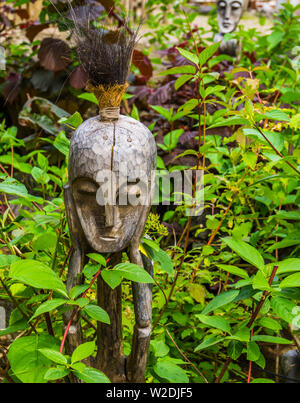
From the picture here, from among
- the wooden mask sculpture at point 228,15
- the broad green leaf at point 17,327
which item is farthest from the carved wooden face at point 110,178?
the wooden mask sculpture at point 228,15

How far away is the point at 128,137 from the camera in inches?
46.9

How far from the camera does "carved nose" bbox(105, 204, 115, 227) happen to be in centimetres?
120

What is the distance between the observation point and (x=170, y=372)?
140 centimetres

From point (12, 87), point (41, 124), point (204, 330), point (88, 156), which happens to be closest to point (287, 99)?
point (204, 330)

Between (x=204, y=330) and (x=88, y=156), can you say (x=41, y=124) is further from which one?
(x=88, y=156)

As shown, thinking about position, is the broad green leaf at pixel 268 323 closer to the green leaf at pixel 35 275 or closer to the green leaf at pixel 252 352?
the green leaf at pixel 252 352

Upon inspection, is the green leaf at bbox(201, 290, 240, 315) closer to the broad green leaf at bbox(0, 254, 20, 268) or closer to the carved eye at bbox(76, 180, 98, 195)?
the carved eye at bbox(76, 180, 98, 195)

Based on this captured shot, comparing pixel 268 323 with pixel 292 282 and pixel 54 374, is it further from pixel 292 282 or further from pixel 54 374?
pixel 54 374

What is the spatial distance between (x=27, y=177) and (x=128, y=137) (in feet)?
6.38

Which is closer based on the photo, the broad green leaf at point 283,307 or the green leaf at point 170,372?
the broad green leaf at point 283,307

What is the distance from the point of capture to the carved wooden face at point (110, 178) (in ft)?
3.83

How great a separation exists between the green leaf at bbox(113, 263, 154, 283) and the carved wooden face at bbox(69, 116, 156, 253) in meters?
0.07

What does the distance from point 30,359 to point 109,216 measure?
1.38ft

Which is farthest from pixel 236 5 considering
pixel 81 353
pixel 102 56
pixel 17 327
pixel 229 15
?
pixel 81 353
